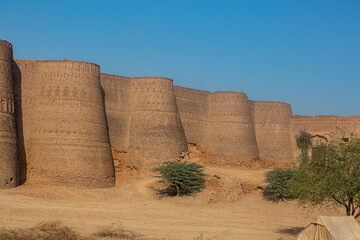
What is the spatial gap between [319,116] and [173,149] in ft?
40.5

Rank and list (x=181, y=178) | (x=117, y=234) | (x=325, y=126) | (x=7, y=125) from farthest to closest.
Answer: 1. (x=325, y=126)
2. (x=181, y=178)
3. (x=7, y=125)
4. (x=117, y=234)

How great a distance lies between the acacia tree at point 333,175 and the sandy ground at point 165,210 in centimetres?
139

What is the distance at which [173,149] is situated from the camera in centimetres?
2858

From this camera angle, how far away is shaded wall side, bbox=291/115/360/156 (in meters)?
32.8

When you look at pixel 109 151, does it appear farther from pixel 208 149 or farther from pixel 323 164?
pixel 323 164

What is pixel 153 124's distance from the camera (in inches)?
1132

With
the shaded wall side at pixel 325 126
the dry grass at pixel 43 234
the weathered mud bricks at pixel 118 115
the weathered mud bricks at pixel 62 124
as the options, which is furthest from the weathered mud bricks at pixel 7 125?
the shaded wall side at pixel 325 126

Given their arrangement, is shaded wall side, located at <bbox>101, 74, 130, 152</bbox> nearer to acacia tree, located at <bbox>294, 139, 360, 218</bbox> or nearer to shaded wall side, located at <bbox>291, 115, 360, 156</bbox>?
shaded wall side, located at <bbox>291, 115, 360, 156</bbox>

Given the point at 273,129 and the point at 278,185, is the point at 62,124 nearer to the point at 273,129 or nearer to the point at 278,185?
the point at 278,185

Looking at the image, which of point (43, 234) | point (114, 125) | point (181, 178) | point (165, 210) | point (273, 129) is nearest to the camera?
point (43, 234)

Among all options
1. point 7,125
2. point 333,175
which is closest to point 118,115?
point 7,125

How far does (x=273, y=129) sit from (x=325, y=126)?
3702 millimetres

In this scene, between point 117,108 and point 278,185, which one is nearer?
point 278,185

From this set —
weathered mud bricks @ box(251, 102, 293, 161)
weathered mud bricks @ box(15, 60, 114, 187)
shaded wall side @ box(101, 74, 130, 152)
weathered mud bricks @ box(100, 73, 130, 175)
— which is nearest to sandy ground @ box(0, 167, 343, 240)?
weathered mud bricks @ box(15, 60, 114, 187)
